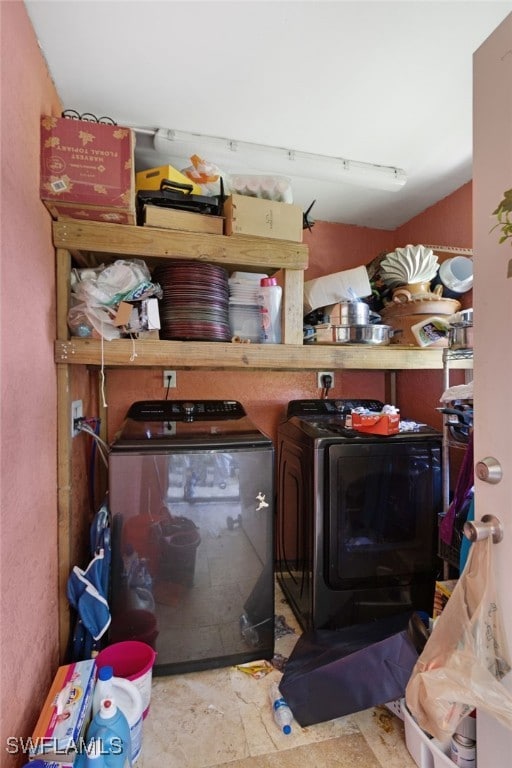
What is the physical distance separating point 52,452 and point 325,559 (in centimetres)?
122

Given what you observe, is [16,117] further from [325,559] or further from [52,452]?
[325,559]

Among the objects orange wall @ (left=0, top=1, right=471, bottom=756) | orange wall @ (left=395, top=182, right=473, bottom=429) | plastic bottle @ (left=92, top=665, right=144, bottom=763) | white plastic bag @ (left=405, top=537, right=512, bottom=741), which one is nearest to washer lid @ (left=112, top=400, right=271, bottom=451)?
orange wall @ (left=0, top=1, right=471, bottom=756)

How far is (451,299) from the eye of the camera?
1.79 meters

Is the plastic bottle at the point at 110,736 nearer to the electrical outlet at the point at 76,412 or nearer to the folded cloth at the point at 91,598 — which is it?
the folded cloth at the point at 91,598

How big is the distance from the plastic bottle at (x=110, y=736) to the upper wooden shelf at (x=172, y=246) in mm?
1511

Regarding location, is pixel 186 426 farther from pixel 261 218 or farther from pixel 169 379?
pixel 261 218

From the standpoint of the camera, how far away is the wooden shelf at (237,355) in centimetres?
132

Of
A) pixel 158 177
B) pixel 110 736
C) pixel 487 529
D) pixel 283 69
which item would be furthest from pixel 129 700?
pixel 283 69

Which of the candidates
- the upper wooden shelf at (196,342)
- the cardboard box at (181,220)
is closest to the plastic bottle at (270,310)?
the upper wooden shelf at (196,342)

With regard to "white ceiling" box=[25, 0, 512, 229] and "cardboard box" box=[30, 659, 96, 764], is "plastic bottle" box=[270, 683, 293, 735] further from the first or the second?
"white ceiling" box=[25, 0, 512, 229]

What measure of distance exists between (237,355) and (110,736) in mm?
1269

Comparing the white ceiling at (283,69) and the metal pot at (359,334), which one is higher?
the white ceiling at (283,69)

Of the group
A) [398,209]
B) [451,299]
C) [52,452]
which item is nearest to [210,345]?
[52,452]

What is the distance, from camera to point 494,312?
856 millimetres
